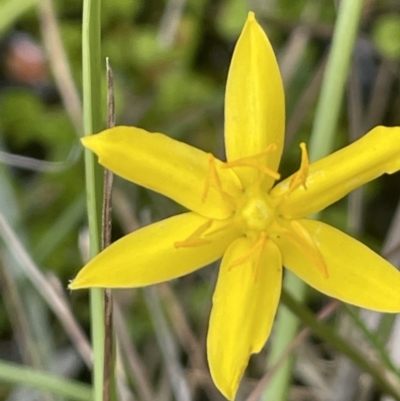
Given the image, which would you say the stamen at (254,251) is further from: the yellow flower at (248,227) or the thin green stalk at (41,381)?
the thin green stalk at (41,381)

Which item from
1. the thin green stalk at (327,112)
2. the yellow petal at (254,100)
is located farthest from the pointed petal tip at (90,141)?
the thin green stalk at (327,112)

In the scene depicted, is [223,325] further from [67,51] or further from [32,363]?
[67,51]

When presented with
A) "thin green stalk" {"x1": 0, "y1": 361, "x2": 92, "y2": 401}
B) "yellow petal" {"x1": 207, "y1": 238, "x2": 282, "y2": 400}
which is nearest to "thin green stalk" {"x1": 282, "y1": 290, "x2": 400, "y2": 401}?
"yellow petal" {"x1": 207, "y1": 238, "x2": 282, "y2": 400}

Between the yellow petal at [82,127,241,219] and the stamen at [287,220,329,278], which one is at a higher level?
the yellow petal at [82,127,241,219]

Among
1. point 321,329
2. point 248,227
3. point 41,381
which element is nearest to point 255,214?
point 248,227

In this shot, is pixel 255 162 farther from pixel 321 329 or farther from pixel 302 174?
pixel 321 329

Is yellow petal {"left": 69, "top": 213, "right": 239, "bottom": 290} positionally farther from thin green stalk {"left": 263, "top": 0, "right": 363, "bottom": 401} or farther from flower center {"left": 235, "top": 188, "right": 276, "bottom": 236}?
thin green stalk {"left": 263, "top": 0, "right": 363, "bottom": 401}
